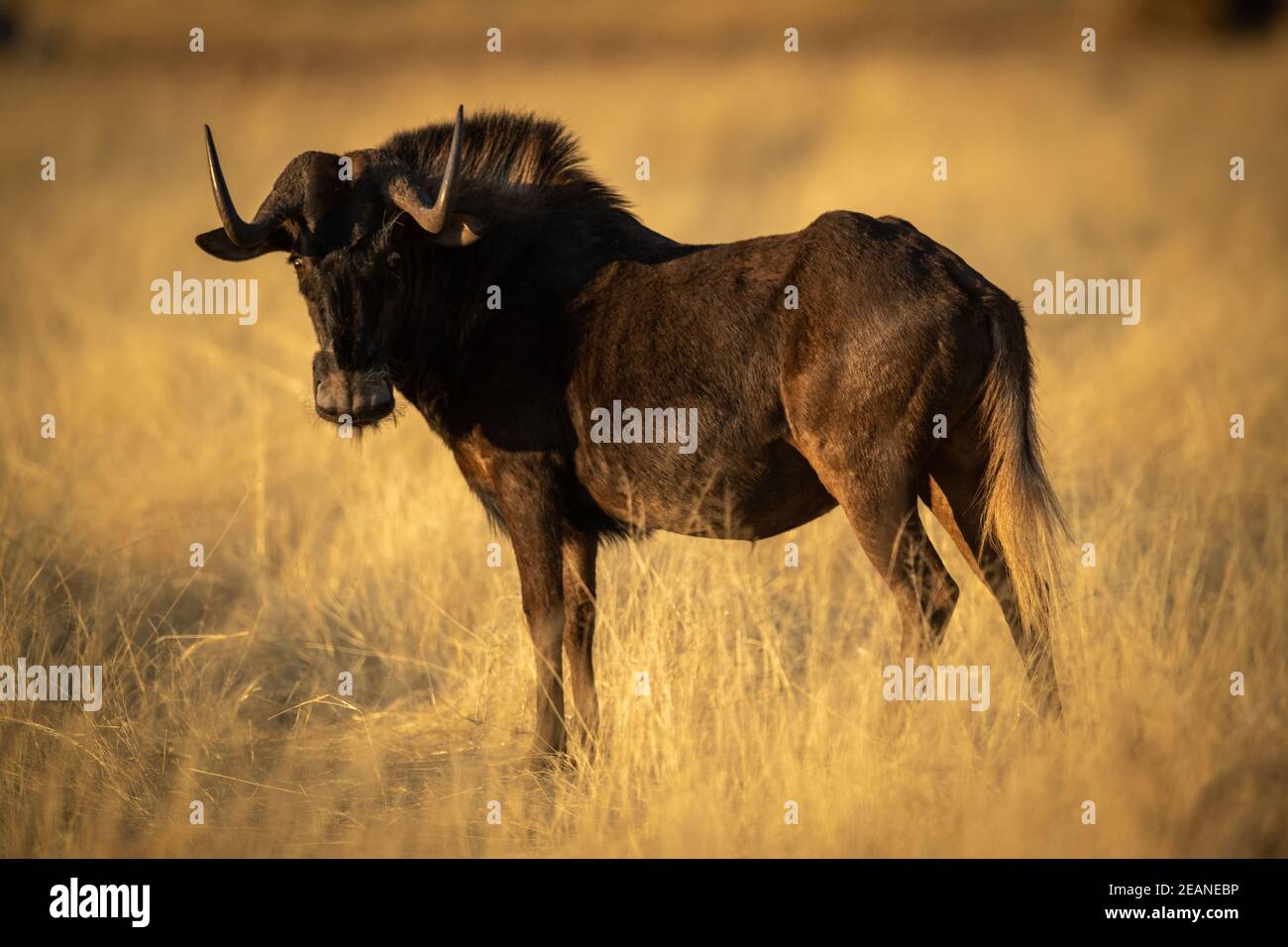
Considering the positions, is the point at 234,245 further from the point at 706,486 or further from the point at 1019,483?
the point at 1019,483

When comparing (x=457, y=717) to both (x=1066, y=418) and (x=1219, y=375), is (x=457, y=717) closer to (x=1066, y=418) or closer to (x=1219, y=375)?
(x=1066, y=418)

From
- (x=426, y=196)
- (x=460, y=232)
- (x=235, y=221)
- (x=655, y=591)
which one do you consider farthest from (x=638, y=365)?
(x=235, y=221)

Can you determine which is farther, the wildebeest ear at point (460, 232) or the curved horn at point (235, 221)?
the wildebeest ear at point (460, 232)

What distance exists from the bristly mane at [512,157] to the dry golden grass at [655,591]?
191 centimetres

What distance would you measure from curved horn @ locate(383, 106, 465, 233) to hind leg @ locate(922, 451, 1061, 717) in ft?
7.58

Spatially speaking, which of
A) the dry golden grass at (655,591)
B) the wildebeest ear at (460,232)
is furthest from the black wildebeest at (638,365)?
the dry golden grass at (655,591)

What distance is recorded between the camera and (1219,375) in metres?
10.3

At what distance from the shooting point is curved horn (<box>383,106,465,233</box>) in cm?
575

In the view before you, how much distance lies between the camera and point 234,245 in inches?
241

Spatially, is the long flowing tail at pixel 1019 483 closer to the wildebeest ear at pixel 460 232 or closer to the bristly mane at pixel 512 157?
the bristly mane at pixel 512 157

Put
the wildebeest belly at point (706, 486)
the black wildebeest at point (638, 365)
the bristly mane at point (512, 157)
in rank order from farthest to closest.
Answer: the bristly mane at point (512, 157) < the wildebeest belly at point (706, 486) < the black wildebeest at point (638, 365)

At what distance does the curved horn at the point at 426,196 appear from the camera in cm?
575

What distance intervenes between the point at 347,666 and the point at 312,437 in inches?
134

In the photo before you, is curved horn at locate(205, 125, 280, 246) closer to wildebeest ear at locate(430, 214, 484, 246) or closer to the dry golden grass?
wildebeest ear at locate(430, 214, 484, 246)
